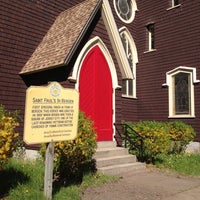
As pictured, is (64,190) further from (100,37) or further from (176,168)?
(100,37)

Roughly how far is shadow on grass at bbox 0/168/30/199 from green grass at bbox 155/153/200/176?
5.60 metres

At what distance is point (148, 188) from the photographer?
830cm

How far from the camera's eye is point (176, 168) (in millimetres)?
11367

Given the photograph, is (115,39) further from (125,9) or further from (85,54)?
(125,9)

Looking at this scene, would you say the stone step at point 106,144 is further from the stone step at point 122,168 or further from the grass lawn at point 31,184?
the grass lawn at point 31,184

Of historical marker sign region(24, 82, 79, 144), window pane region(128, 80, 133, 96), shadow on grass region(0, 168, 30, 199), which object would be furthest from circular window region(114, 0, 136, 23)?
historical marker sign region(24, 82, 79, 144)

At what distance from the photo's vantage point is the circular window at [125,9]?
18181mm

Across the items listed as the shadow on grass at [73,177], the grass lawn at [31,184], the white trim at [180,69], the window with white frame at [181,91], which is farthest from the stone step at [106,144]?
the white trim at [180,69]

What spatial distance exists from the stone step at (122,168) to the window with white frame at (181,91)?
582cm

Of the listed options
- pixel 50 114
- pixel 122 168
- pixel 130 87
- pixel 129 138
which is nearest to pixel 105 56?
pixel 129 138

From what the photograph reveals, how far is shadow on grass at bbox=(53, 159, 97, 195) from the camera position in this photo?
312 inches

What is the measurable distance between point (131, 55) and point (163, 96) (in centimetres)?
340

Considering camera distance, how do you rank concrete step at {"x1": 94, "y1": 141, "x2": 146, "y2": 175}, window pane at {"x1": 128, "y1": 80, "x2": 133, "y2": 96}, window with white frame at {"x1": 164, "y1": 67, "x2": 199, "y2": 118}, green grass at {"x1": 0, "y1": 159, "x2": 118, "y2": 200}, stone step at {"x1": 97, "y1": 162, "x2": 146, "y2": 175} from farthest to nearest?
window pane at {"x1": 128, "y1": 80, "x2": 133, "y2": 96}
window with white frame at {"x1": 164, "y1": 67, "x2": 199, "y2": 118}
concrete step at {"x1": 94, "y1": 141, "x2": 146, "y2": 175}
stone step at {"x1": 97, "y1": 162, "x2": 146, "y2": 175}
green grass at {"x1": 0, "y1": 159, "x2": 118, "y2": 200}

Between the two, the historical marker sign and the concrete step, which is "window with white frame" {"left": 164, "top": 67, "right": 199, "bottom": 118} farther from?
the historical marker sign
